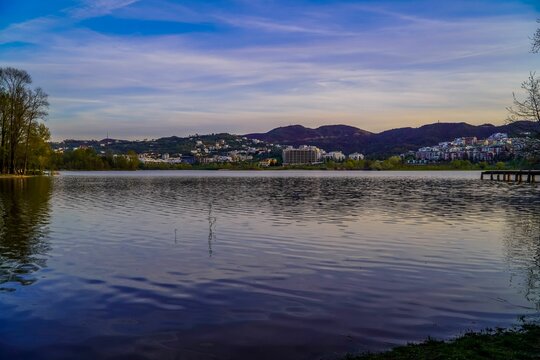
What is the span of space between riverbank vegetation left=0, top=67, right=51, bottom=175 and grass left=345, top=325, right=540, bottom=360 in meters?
92.3

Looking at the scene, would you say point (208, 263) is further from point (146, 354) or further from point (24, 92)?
point (24, 92)

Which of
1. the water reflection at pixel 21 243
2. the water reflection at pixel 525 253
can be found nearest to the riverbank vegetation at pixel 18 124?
the water reflection at pixel 21 243

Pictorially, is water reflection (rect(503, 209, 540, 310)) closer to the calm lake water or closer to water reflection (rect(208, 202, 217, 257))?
the calm lake water

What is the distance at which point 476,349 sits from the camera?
8727 mm

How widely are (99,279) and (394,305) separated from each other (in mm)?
9210

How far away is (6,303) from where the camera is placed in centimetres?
1236

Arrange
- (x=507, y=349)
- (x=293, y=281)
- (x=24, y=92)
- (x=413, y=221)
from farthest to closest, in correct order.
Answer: (x=24, y=92) → (x=413, y=221) → (x=293, y=281) → (x=507, y=349)

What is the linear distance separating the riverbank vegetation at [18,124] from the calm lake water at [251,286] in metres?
67.0

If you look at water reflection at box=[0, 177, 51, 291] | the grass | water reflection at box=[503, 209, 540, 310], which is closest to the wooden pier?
water reflection at box=[503, 209, 540, 310]

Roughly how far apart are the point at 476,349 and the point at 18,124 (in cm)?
9473

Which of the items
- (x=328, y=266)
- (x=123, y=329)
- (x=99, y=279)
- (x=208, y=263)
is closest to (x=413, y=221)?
(x=328, y=266)

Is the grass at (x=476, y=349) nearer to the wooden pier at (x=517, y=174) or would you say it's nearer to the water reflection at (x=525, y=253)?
the water reflection at (x=525, y=253)

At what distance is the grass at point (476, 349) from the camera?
8.33m

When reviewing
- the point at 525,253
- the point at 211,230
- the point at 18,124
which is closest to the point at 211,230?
the point at 211,230
